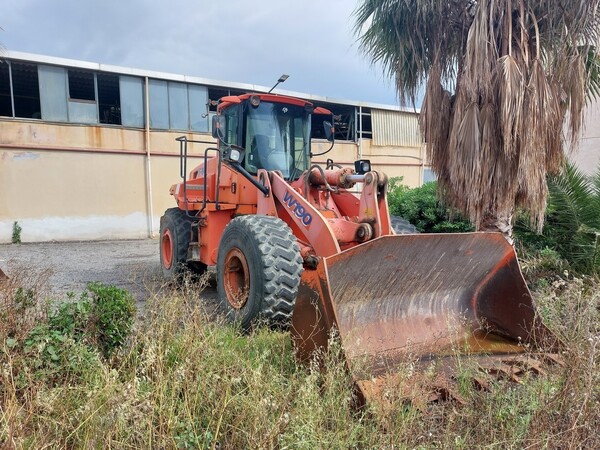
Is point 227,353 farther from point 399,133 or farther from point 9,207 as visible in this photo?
point 399,133

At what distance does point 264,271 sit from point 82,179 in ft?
45.8

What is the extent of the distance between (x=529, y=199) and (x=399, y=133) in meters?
17.5

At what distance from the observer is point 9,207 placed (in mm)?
14883

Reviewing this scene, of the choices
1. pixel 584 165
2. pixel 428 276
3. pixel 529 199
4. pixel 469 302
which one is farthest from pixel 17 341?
pixel 584 165

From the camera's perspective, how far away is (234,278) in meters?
5.10

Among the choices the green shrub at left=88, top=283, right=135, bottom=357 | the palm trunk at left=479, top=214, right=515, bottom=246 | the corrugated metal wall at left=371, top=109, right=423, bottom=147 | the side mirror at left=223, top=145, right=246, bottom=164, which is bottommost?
the green shrub at left=88, top=283, right=135, bottom=357

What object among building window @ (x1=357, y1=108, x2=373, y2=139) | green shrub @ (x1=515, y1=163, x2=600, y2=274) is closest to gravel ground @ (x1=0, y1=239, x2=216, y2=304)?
green shrub @ (x1=515, y1=163, x2=600, y2=274)

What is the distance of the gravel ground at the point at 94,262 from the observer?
730 centimetres

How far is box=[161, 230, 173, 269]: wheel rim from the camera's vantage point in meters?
7.90

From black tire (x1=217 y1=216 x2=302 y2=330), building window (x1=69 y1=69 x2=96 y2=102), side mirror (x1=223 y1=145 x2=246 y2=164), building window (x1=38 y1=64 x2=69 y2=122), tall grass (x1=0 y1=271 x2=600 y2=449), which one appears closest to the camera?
tall grass (x1=0 y1=271 x2=600 y2=449)

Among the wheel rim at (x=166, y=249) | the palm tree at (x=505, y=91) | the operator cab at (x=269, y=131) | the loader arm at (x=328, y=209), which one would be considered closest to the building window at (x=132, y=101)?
the wheel rim at (x=166, y=249)

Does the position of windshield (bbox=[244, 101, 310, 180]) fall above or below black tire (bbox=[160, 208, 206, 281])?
above

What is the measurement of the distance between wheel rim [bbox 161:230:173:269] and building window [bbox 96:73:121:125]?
34.9 feet

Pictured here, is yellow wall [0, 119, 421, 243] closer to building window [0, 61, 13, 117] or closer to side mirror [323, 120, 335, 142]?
building window [0, 61, 13, 117]
